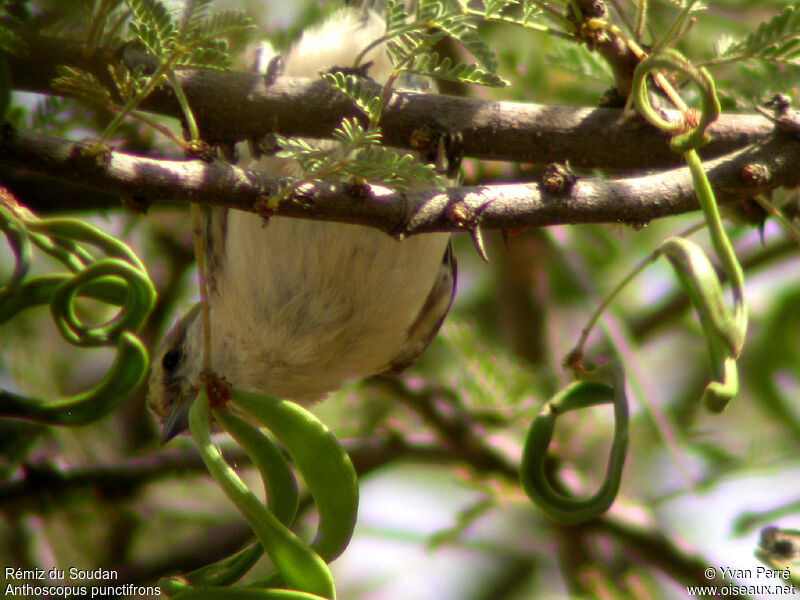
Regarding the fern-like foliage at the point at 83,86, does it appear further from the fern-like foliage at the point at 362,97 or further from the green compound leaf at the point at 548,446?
the green compound leaf at the point at 548,446

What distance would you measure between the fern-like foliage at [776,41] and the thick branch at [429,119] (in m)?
0.39

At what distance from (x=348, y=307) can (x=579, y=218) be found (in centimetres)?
119

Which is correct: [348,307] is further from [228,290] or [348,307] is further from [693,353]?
[693,353]

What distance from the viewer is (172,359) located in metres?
3.07

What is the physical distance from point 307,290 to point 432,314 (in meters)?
0.64

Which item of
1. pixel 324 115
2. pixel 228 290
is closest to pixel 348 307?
pixel 228 290

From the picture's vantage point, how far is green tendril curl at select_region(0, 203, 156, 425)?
4.76 ft

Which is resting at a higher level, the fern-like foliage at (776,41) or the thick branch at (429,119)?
the fern-like foliage at (776,41)

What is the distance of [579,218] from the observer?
1706mm

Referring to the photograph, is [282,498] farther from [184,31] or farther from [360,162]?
[184,31]

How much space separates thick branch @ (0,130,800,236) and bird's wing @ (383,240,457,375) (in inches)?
52.9

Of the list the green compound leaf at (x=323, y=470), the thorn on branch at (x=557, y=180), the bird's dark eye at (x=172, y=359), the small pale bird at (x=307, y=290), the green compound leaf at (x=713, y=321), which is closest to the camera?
the green compound leaf at (x=713, y=321)

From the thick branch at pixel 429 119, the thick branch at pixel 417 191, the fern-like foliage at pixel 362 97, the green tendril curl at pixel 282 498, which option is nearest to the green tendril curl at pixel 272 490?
the green tendril curl at pixel 282 498

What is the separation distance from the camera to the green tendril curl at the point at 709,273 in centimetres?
124
